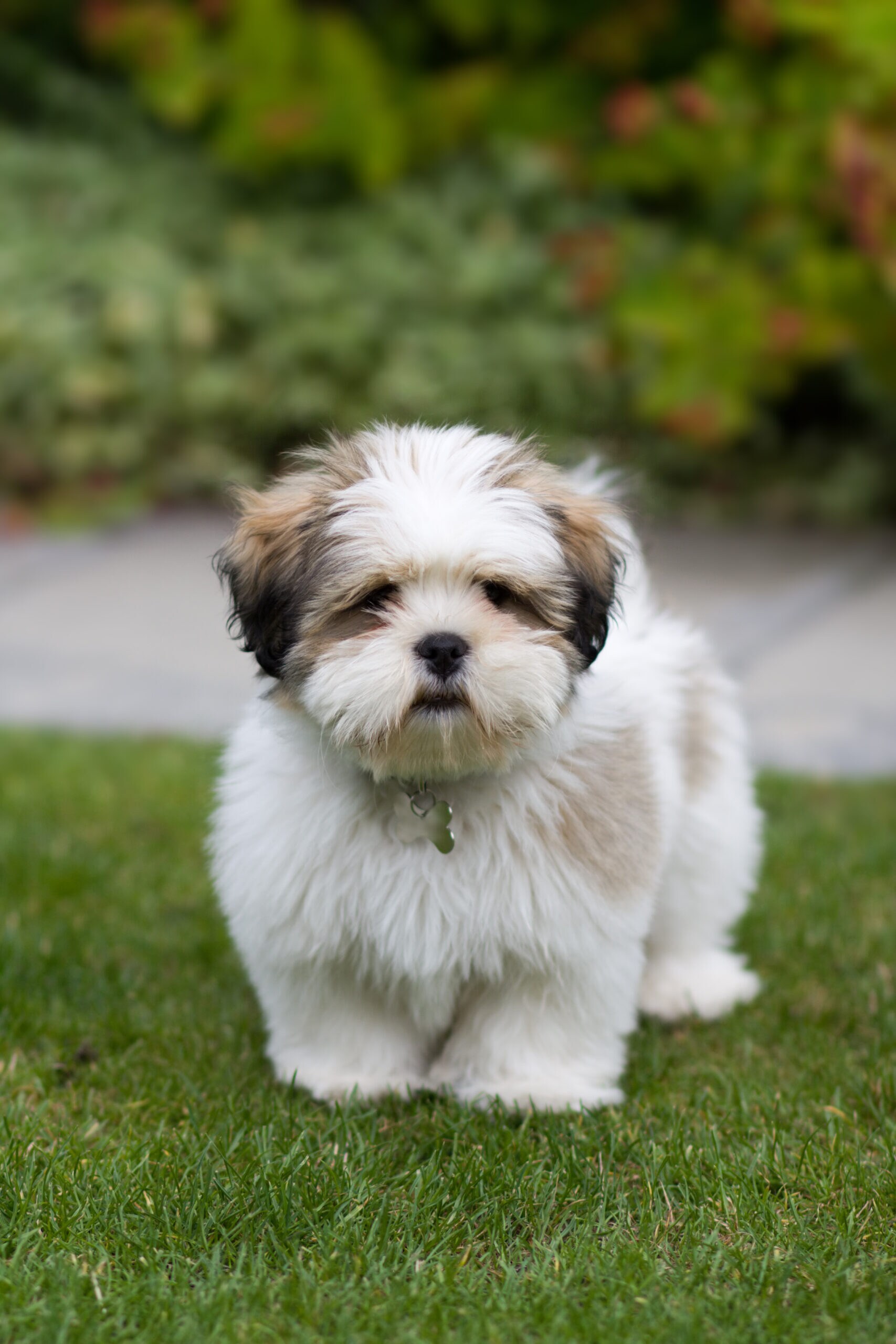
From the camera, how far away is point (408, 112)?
8.99 metres

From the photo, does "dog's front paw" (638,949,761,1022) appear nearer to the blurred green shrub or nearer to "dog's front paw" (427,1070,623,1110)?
"dog's front paw" (427,1070,623,1110)

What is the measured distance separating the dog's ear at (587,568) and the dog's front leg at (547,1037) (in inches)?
24.5

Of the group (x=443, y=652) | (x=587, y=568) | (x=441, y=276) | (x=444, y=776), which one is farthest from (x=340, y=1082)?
(x=441, y=276)

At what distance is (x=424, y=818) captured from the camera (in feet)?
9.16

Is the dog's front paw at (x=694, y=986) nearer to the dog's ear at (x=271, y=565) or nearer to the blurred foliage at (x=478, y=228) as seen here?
the dog's ear at (x=271, y=565)

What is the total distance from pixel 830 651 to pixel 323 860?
445 cm

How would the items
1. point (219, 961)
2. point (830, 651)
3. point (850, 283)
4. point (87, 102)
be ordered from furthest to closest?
point (87, 102)
point (850, 283)
point (830, 651)
point (219, 961)

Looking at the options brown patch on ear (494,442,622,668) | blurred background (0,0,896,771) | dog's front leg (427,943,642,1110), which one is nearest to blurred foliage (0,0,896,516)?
blurred background (0,0,896,771)

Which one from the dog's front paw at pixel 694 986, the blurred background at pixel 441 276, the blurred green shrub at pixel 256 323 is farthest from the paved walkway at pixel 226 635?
the dog's front paw at pixel 694 986

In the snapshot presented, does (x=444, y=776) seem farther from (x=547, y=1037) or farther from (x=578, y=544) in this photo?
(x=547, y=1037)

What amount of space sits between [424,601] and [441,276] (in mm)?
6796

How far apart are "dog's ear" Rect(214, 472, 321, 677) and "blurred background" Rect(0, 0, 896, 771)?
180 inches

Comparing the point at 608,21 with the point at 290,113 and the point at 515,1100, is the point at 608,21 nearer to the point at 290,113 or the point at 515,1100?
the point at 290,113

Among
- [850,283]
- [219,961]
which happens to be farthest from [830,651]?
[219,961]
